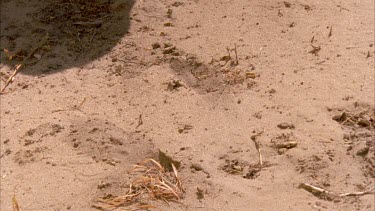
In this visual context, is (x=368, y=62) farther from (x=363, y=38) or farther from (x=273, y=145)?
(x=273, y=145)

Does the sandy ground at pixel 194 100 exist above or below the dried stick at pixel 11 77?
above

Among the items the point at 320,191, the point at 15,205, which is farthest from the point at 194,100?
the point at 15,205

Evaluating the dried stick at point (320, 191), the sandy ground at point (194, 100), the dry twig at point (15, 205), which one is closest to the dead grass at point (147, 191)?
the sandy ground at point (194, 100)

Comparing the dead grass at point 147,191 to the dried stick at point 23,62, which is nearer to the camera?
the dead grass at point 147,191

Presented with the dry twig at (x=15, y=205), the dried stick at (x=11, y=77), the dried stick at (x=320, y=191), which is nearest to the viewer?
the dried stick at (x=320, y=191)

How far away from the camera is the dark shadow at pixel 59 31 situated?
4.37 metres

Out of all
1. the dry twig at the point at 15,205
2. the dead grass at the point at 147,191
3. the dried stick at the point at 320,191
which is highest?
the dried stick at the point at 320,191

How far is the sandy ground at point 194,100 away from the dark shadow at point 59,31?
1 centimetres

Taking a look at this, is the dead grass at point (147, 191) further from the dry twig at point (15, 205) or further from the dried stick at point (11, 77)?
the dried stick at point (11, 77)

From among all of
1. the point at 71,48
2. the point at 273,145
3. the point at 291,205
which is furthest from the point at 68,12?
the point at 291,205

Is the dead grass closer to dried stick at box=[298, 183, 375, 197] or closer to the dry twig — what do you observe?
the dry twig

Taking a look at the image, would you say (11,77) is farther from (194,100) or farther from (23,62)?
(194,100)

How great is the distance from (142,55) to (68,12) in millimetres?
817

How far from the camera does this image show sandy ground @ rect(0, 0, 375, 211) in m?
3.34
